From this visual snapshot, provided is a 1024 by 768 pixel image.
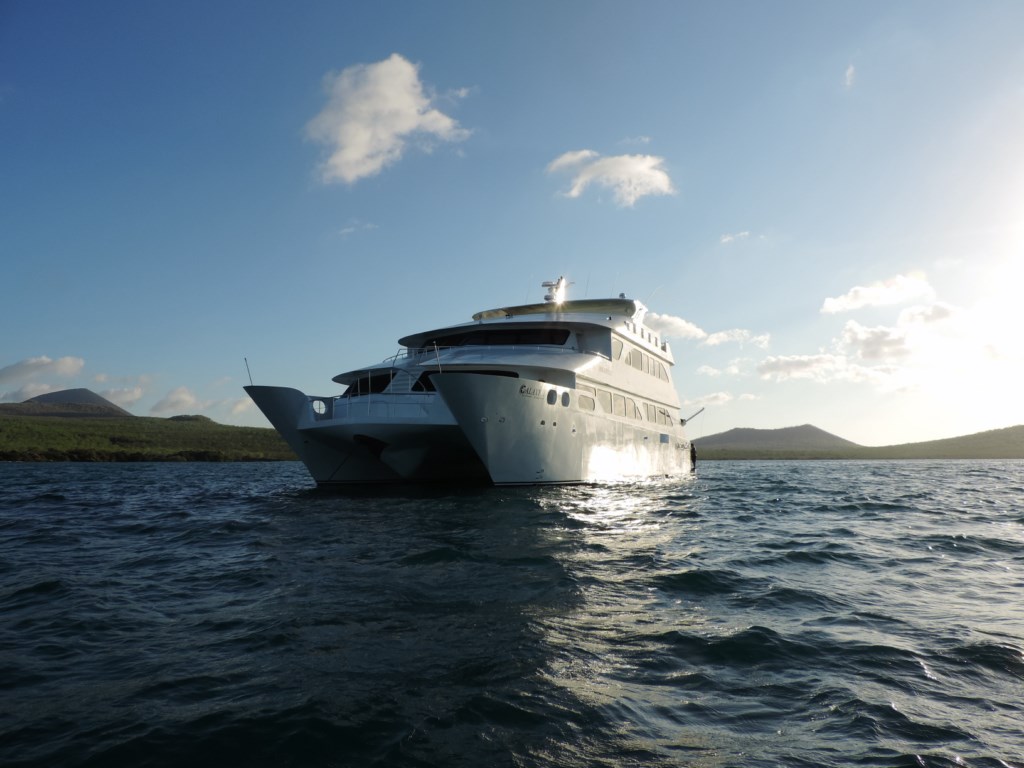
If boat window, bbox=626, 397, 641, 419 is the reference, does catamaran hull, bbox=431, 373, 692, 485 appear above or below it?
below

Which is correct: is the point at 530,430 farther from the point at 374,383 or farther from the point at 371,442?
the point at 374,383

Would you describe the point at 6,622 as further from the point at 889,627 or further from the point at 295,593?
the point at 889,627

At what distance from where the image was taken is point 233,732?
2.98 metres

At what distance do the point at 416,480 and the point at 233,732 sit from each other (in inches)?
673

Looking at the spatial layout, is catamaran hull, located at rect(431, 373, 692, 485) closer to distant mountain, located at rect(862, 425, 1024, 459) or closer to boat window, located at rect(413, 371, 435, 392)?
boat window, located at rect(413, 371, 435, 392)

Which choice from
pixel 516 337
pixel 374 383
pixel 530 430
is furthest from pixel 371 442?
pixel 516 337

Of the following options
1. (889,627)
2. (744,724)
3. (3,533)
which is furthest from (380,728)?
(3,533)

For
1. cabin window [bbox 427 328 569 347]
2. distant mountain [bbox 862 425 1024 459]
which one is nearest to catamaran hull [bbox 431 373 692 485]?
cabin window [bbox 427 328 569 347]

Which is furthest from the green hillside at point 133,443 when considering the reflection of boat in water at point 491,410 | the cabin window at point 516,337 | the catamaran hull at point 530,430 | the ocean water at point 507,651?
the ocean water at point 507,651

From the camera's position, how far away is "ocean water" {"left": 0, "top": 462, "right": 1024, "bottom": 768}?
2.98 metres

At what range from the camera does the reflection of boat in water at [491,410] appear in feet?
50.3

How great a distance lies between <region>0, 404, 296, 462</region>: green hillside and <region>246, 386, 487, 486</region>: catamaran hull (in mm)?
45172

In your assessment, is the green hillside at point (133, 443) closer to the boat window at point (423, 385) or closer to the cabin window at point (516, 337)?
the cabin window at point (516, 337)

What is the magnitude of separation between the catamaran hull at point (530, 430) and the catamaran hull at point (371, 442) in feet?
3.96
